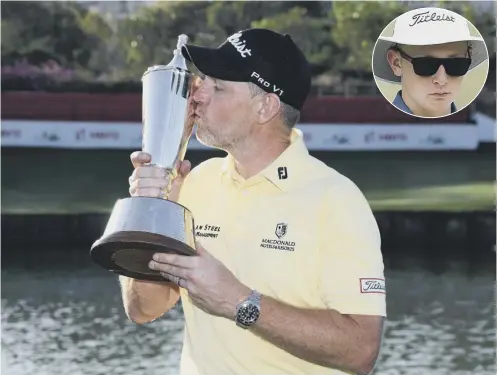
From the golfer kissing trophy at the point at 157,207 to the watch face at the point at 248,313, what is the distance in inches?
5.7

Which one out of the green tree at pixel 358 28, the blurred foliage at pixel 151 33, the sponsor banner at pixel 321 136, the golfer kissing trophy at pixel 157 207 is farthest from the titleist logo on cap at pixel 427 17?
the blurred foliage at pixel 151 33

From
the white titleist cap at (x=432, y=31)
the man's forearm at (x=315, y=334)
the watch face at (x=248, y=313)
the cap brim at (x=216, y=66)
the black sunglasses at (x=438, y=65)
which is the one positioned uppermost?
the white titleist cap at (x=432, y=31)

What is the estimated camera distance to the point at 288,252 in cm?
222

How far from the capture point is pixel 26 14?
88.0 feet

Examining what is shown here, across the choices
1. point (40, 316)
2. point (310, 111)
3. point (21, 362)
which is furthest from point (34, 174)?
point (21, 362)

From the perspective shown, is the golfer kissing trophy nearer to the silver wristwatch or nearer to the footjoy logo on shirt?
the silver wristwatch

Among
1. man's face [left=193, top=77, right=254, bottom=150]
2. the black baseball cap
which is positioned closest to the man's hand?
man's face [left=193, top=77, right=254, bottom=150]

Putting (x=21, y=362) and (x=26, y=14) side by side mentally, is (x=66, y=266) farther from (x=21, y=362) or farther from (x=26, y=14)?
(x=26, y=14)

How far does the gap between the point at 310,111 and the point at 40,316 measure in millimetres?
13853

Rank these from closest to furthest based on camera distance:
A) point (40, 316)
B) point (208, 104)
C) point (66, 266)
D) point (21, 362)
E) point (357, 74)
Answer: point (208, 104), point (21, 362), point (40, 316), point (66, 266), point (357, 74)

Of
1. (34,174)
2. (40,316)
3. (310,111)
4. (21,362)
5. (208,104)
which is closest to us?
(208,104)

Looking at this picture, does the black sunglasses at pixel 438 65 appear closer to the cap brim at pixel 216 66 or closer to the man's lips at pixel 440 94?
the man's lips at pixel 440 94

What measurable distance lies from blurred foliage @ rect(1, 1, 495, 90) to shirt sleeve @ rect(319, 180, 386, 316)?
895 inches

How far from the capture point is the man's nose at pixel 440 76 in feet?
8.93
